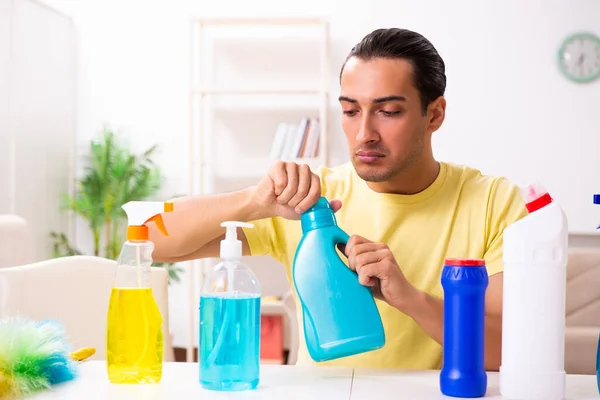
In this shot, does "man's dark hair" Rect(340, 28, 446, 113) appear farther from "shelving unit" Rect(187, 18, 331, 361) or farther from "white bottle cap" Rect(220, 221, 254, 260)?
"shelving unit" Rect(187, 18, 331, 361)

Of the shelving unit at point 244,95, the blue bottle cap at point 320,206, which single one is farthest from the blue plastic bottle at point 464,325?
the shelving unit at point 244,95

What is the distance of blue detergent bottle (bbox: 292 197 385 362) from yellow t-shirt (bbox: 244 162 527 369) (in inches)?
14.9

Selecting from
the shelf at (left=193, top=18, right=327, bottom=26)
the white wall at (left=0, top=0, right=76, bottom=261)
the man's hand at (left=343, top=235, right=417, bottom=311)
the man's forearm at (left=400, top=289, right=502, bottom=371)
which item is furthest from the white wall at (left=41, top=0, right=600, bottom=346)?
the man's hand at (left=343, top=235, right=417, bottom=311)

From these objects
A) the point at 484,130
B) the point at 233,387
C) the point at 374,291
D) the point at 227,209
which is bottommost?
the point at 233,387

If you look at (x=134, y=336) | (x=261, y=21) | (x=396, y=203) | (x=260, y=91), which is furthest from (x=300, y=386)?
(x=261, y=21)

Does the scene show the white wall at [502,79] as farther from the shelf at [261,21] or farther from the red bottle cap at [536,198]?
the red bottle cap at [536,198]

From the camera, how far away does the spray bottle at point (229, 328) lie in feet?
3.45

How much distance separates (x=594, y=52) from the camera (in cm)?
423

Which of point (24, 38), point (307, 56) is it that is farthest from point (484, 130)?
point (24, 38)

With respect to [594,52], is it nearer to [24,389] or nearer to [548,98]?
[548,98]

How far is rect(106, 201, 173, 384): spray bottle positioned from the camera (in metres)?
1.07

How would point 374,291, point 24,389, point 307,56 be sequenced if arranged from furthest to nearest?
point 307,56
point 374,291
point 24,389

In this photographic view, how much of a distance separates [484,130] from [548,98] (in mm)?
386

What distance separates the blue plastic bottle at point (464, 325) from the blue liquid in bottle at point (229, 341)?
26 centimetres
